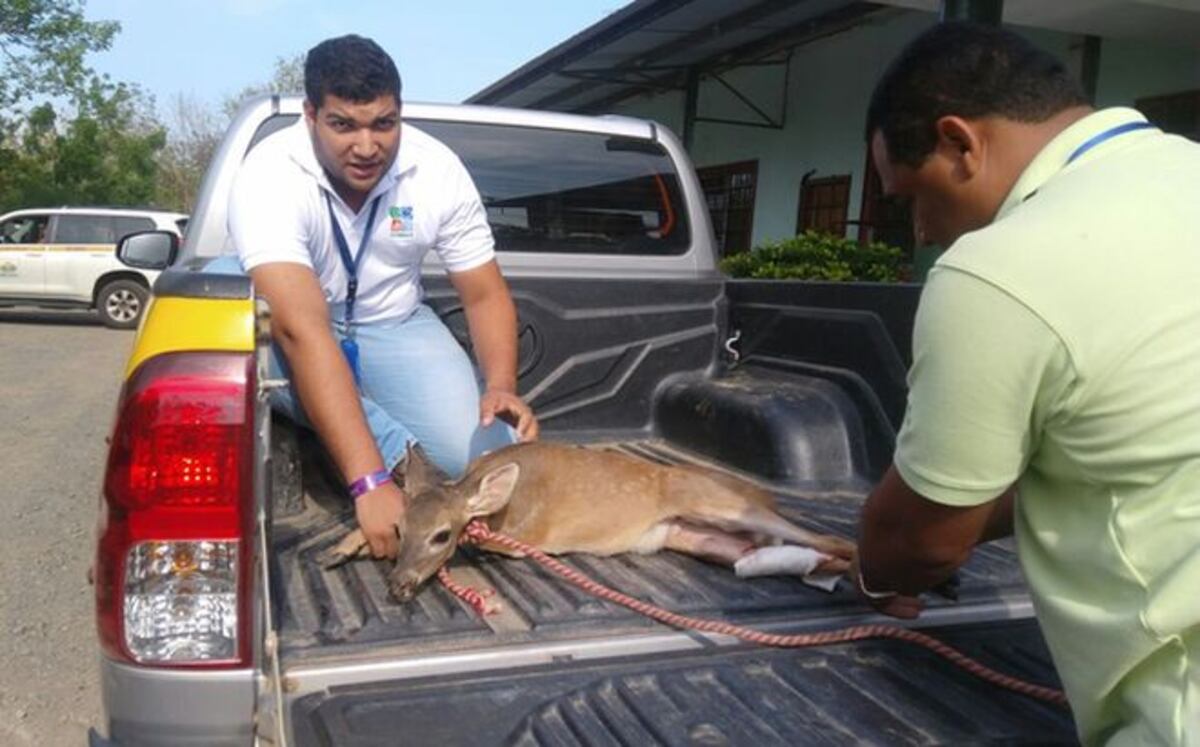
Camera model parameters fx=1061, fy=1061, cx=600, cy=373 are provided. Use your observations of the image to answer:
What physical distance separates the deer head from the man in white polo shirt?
0.08 m

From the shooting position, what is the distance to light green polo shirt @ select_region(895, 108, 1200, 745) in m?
1.55

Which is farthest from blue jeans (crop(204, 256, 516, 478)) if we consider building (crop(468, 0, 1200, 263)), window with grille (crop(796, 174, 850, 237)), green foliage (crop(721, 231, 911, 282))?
window with grille (crop(796, 174, 850, 237))

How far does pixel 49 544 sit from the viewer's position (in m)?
6.02

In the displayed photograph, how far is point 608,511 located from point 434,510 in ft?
2.12

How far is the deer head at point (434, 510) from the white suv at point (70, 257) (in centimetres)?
1605

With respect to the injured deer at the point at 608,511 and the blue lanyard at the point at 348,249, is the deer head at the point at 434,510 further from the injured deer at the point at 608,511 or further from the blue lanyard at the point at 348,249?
the blue lanyard at the point at 348,249

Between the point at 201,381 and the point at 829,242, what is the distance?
884 centimetres

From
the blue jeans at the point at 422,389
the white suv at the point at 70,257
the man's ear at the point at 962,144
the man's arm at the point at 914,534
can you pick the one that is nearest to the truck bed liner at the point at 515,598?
the man's arm at the point at 914,534

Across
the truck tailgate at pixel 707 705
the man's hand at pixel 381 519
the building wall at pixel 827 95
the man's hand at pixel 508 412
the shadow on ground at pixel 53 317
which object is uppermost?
the building wall at pixel 827 95

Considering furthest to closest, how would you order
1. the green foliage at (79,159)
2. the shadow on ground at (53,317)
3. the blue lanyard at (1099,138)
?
the green foliage at (79,159) < the shadow on ground at (53,317) < the blue lanyard at (1099,138)

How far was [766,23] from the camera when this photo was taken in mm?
11898

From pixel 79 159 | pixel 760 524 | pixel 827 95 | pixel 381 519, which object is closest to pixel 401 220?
pixel 381 519

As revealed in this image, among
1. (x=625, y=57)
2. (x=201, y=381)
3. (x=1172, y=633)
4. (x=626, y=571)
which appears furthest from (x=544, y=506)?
(x=625, y=57)

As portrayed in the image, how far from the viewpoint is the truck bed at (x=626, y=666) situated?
71.1 inches
